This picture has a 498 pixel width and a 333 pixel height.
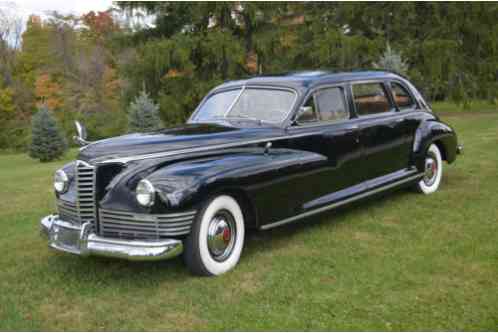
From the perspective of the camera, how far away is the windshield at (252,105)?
5.22 metres

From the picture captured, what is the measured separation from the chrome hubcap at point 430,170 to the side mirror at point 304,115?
7.77 ft

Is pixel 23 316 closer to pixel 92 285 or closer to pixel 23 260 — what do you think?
pixel 92 285

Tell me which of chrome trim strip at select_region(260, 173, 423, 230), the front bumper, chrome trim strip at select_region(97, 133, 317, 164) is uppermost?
chrome trim strip at select_region(97, 133, 317, 164)

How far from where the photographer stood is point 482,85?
80.3 ft

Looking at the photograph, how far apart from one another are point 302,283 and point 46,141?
15398 millimetres

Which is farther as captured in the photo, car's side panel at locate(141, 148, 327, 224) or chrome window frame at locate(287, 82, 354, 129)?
chrome window frame at locate(287, 82, 354, 129)

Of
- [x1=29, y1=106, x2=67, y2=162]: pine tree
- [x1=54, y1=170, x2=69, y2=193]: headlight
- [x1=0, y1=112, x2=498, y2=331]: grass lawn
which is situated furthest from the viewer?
[x1=29, y1=106, x2=67, y2=162]: pine tree

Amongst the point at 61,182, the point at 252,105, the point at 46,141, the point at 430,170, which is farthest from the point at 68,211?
the point at 46,141

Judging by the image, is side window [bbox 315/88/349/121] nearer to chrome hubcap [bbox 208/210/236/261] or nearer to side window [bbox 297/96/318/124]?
side window [bbox 297/96/318/124]

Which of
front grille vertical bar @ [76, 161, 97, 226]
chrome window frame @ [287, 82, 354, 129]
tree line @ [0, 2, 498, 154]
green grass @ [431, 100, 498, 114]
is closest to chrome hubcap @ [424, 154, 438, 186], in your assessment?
chrome window frame @ [287, 82, 354, 129]

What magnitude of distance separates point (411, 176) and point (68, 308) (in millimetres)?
4460

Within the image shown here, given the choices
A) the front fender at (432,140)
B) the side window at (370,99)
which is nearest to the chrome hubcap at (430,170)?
the front fender at (432,140)

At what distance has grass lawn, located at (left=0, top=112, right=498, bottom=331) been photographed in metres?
3.46

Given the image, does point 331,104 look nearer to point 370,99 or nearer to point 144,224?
point 370,99
